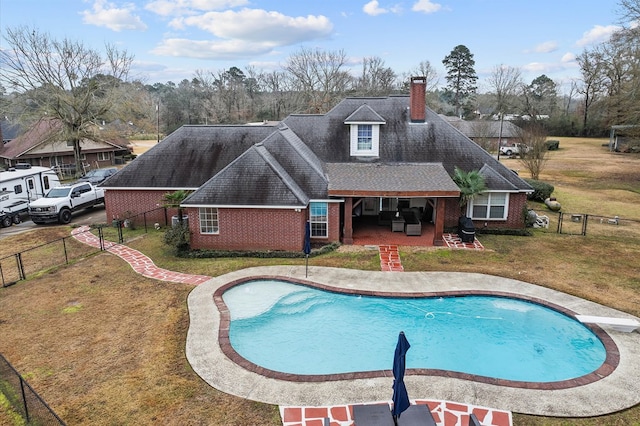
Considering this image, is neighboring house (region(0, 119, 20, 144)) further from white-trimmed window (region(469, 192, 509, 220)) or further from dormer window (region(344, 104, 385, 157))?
white-trimmed window (region(469, 192, 509, 220))

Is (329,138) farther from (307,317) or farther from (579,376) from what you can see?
(579,376)

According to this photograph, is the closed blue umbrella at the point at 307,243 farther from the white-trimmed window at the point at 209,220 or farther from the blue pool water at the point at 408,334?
the white-trimmed window at the point at 209,220

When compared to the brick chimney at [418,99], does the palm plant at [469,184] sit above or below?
below

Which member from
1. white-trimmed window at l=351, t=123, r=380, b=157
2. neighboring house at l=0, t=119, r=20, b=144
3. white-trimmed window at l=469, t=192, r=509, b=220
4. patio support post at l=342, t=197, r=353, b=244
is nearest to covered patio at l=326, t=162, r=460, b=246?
patio support post at l=342, t=197, r=353, b=244

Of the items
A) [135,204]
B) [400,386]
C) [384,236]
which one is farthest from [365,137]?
[400,386]

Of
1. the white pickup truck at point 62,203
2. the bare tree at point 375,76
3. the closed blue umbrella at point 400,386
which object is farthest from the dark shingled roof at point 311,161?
the bare tree at point 375,76

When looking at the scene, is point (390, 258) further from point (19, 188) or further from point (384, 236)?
point (19, 188)
